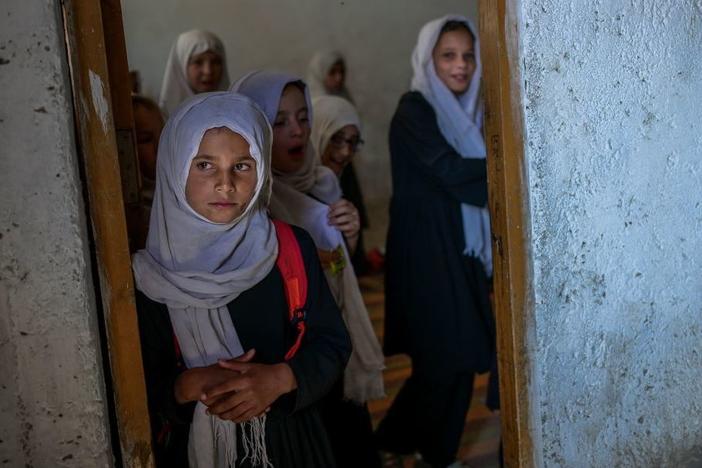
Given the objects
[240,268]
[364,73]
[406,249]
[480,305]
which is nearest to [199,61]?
[406,249]

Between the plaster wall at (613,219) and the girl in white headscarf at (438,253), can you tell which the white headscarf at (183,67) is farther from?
the plaster wall at (613,219)

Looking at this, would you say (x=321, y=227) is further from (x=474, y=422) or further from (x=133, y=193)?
(x=474, y=422)

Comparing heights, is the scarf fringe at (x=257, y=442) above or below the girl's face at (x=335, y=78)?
below

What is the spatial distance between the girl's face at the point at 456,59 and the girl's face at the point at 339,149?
51 centimetres

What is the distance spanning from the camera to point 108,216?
1674 millimetres

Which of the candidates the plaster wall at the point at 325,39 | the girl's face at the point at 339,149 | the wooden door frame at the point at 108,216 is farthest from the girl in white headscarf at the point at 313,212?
the plaster wall at the point at 325,39

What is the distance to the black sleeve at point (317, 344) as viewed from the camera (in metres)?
1.85

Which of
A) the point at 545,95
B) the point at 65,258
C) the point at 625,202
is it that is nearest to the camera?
the point at 65,258

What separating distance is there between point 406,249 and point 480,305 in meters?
0.39

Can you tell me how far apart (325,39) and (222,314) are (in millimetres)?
6072

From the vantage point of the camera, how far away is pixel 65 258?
164 cm

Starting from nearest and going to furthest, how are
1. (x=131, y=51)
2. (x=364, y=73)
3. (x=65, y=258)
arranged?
(x=65, y=258) < (x=131, y=51) < (x=364, y=73)

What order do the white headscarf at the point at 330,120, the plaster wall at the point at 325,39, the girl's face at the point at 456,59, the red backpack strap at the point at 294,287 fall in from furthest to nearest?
the plaster wall at the point at 325,39 < the girl's face at the point at 456,59 < the white headscarf at the point at 330,120 < the red backpack strap at the point at 294,287

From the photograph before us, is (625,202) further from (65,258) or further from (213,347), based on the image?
(65,258)
